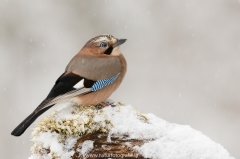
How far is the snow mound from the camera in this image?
4031 mm

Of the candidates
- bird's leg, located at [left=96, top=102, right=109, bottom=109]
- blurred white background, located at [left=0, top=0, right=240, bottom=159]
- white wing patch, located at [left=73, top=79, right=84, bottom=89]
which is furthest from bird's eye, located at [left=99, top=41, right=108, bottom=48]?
blurred white background, located at [left=0, top=0, right=240, bottom=159]

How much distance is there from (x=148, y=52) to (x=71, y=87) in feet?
23.0

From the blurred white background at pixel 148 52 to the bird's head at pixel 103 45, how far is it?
5.61m

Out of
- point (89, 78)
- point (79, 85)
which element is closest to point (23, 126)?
point (79, 85)

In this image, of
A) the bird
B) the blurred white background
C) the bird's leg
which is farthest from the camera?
the blurred white background

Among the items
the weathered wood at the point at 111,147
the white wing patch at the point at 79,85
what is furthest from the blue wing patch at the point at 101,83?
the weathered wood at the point at 111,147

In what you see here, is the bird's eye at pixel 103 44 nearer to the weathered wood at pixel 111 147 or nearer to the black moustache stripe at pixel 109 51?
the black moustache stripe at pixel 109 51

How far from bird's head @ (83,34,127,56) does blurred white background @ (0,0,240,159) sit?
561cm

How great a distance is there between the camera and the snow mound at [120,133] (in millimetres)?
4031

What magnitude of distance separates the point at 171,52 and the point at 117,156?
7.86 metres

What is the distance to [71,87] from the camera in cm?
495

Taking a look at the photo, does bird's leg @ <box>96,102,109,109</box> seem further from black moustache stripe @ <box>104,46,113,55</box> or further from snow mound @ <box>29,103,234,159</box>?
black moustache stripe @ <box>104,46,113,55</box>

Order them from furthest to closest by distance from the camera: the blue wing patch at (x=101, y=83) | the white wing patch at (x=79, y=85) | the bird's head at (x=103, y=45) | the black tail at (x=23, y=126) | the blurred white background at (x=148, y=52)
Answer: the blurred white background at (x=148, y=52) → the bird's head at (x=103, y=45) → the blue wing patch at (x=101, y=83) → the white wing patch at (x=79, y=85) → the black tail at (x=23, y=126)

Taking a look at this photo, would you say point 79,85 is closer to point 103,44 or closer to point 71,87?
point 71,87
